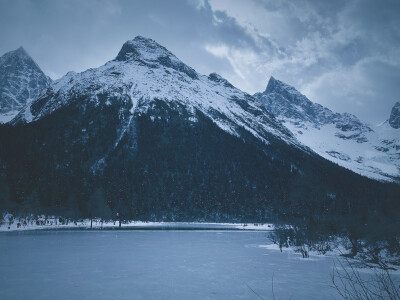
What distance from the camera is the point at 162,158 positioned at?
17500cm

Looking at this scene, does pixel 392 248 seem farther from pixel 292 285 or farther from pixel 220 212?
pixel 220 212

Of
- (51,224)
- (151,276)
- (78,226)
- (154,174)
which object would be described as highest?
(154,174)

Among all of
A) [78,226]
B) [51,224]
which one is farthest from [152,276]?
[78,226]

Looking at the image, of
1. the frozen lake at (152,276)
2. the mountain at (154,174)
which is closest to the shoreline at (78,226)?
the mountain at (154,174)

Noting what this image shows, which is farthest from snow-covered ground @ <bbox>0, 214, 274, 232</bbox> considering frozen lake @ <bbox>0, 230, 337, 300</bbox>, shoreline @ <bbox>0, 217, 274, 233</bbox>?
frozen lake @ <bbox>0, 230, 337, 300</bbox>

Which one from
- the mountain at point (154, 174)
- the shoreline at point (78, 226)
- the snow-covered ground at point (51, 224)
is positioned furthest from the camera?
the mountain at point (154, 174)

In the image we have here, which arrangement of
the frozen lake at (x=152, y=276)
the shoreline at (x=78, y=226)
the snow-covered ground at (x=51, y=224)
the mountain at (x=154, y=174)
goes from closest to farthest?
1. the frozen lake at (x=152, y=276)
2. the shoreline at (x=78, y=226)
3. the snow-covered ground at (x=51, y=224)
4. the mountain at (x=154, y=174)

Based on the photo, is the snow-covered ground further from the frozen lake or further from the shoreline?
the frozen lake

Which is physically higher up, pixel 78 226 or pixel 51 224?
pixel 51 224

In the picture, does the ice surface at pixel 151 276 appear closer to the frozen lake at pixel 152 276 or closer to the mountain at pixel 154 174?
the frozen lake at pixel 152 276

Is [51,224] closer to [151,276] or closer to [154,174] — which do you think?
[151,276]

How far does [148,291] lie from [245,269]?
1002 cm

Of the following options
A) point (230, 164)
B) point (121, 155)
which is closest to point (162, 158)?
point (121, 155)

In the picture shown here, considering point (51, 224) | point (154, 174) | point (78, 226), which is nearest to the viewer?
point (51, 224)
